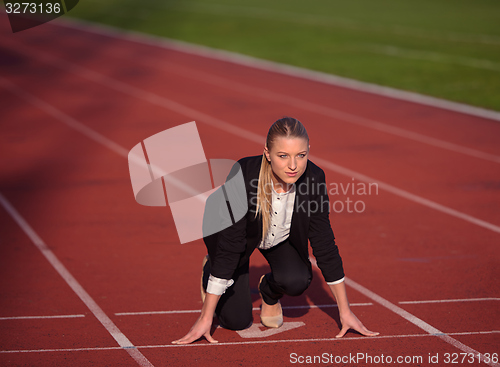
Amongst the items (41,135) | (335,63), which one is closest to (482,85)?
(335,63)

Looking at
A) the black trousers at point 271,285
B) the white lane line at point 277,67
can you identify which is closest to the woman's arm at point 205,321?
the black trousers at point 271,285

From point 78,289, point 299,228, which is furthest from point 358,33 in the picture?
point 299,228

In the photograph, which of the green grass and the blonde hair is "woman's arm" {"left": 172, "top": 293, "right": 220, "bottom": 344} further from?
the green grass

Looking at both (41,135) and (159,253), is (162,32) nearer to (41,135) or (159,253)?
(41,135)

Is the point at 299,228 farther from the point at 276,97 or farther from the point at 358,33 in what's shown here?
the point at 358,33

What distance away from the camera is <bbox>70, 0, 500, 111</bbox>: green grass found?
54.9 feet

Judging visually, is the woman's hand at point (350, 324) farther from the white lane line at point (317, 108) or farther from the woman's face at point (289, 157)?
the white lane line at point (317, 108)

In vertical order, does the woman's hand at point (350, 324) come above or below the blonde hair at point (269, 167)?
below

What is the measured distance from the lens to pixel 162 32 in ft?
85.8

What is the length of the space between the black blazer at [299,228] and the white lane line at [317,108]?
5.93 meters

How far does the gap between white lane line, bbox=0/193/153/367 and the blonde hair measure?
1209 millimetres

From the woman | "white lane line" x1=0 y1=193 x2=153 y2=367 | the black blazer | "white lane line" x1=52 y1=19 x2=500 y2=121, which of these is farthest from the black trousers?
"white lane line" x1=52 y1=19 x2=500 y2=121

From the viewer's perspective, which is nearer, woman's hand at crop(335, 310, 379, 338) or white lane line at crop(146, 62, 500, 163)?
woman's hand at crop(335, 310, 379, 338)

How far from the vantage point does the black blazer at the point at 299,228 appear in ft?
14.1
